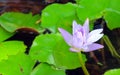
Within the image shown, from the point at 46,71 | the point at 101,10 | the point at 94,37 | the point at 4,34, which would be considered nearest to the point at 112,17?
the point at 101,10

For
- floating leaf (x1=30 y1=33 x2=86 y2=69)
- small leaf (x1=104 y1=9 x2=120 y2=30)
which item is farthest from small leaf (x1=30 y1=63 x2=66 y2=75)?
small leaf (x1=104 y1=9 x2=120 y2=30)

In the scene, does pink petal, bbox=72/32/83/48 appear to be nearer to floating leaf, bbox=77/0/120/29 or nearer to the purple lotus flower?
the purple lotus flower

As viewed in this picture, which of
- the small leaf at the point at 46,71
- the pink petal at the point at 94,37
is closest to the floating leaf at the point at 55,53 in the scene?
the small leaf at the point at 46,71

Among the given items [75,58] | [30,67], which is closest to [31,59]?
[30,67]

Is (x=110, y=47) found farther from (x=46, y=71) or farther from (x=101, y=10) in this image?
(x=46, y=71)

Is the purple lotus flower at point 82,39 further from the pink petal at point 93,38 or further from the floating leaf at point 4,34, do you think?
the floating leaf at point 4,34

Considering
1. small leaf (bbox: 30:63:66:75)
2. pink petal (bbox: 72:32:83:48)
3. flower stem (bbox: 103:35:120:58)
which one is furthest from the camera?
flower stem (bbox: 103:35:120:58)
